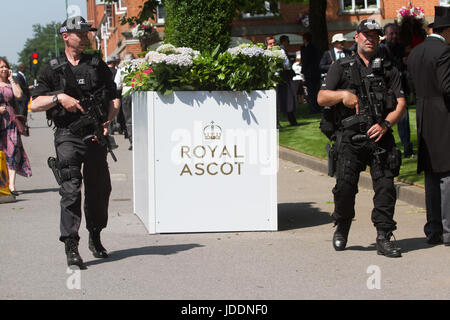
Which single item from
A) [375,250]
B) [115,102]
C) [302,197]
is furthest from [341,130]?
[302,197]

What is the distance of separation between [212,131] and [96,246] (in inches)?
74.5

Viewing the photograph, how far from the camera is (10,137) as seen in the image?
1278cm

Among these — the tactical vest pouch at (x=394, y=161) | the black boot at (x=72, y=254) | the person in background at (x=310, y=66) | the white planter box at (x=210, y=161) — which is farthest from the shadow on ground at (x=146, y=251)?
the person in background at (x=310, y=66)

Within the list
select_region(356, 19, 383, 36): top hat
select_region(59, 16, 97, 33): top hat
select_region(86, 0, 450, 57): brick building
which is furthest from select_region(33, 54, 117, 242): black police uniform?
select_region(86, 0, 450, 57): brick building

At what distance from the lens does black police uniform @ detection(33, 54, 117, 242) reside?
690cm

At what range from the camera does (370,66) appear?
7.33 m

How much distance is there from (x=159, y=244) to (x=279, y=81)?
211cm

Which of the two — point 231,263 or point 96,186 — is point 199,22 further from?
point 231,263

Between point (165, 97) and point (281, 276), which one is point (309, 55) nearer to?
point (165, 97)

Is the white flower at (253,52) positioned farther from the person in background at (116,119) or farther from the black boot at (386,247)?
the person in background at (116,119)

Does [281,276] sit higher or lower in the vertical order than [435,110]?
lower

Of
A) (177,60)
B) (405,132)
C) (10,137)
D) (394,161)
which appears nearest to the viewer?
(394,161)

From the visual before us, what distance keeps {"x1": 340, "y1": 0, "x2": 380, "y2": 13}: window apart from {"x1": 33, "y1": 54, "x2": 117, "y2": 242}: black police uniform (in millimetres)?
37950

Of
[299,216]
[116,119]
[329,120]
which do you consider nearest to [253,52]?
[329,120]
